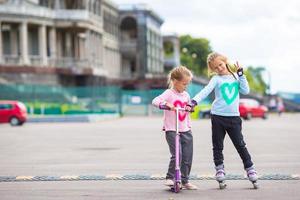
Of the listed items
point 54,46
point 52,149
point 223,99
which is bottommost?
point 52,149

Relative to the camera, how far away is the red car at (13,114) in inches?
1353

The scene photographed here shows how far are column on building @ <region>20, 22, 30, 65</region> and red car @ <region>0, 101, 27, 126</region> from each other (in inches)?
1239

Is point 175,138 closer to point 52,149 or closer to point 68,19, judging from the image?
point 52,149

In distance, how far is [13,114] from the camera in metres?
34.5

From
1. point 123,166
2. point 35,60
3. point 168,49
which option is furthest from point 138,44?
point 123,166

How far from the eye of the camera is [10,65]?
2557 inches

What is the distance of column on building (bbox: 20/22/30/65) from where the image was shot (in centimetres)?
6638

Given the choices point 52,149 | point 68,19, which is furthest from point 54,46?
point 52,149

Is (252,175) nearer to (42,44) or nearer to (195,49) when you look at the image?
(42,44)

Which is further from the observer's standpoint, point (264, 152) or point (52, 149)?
point (52, 149)

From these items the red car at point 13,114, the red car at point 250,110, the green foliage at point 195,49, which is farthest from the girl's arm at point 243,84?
the green foliage at point 195,49

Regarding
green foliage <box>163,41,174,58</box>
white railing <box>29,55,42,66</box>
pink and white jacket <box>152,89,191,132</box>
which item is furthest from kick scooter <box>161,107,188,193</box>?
green foliage <box>163,41,174,58</box>

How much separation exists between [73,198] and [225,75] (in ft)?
8.44

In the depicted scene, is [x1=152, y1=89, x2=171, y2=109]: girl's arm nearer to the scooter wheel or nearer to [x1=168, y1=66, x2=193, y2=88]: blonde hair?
[x1=168, y1=66, x2=193, y2=88]: blonde hair
